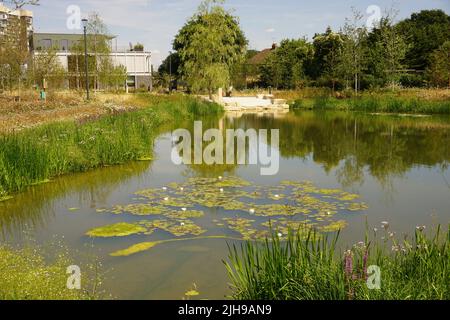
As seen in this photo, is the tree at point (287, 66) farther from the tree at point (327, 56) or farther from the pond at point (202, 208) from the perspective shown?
the pond at point (202, 208)

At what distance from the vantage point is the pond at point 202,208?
5.71m

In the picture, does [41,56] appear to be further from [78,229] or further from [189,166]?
[78,229]

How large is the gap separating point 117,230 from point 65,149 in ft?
15.6

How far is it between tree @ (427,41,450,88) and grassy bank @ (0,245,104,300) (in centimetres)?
3366

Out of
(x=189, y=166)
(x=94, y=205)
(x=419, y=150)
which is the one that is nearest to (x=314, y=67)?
(x=419, y=150)

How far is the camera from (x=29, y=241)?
6484 mm

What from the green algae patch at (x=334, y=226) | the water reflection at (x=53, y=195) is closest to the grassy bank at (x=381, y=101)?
the water reflection at (x=53, y=195)

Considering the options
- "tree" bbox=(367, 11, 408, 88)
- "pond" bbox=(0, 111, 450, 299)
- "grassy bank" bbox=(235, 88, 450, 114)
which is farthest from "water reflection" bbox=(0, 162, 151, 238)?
"tree" bbox=(367, 11, 408, 88)

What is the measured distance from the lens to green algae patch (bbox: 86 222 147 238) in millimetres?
6721

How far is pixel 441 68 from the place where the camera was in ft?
110

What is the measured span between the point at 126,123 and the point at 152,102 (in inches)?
513

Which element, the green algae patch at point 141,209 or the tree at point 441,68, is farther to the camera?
the tree at point 441,68

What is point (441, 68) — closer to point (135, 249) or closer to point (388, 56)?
point (388, 56)

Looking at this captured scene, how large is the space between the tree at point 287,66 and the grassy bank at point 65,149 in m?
32.7
